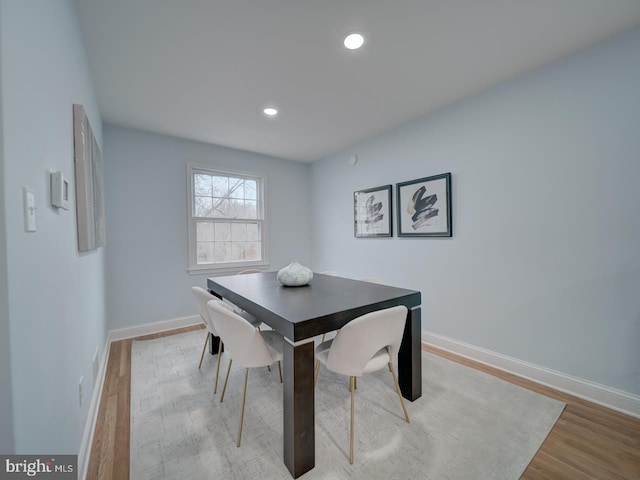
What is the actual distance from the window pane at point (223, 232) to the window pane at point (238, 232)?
0.20 feet

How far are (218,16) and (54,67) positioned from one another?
93cm

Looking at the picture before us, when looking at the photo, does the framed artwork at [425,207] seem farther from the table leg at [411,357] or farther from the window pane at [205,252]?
the window pane at [205,252]

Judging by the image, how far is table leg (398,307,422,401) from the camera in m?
1.89

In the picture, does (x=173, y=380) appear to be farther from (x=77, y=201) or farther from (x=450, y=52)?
(x=450, y=52)

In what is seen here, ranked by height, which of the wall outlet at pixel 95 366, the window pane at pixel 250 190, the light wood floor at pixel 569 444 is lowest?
the light wood floor at pixel 569 444

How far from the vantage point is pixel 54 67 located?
46.6 inches

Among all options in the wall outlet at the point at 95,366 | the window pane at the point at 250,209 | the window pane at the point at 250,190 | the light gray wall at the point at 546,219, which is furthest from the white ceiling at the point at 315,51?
the wall outlet at the point at 95,366

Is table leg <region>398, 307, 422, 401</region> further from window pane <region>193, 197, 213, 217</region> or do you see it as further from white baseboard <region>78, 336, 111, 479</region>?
window pane <region>193, 197, 213, 217</region>

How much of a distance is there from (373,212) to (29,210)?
10.5ft

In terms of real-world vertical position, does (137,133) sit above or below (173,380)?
above

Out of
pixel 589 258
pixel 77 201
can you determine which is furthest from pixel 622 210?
pixel 77 201

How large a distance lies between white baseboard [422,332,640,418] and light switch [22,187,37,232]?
314 cm

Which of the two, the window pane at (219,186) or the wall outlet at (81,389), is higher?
the window pane at (219,186)

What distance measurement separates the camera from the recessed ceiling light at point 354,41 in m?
1.79
